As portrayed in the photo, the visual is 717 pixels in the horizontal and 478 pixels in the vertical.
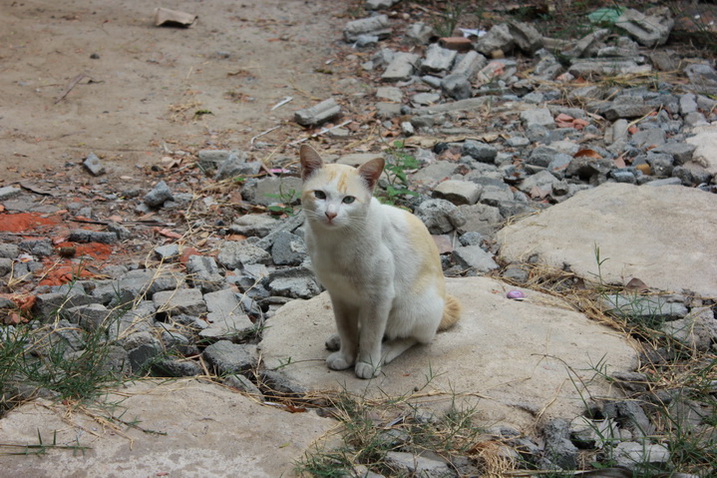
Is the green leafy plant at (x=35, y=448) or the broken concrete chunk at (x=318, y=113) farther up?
the green leafy plant at (x=35, y=448)

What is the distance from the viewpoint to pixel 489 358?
3441mm

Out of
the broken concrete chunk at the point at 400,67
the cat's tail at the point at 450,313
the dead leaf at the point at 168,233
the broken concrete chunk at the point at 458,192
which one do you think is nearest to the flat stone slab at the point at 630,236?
the broken concrete chunk at the point at 458,192

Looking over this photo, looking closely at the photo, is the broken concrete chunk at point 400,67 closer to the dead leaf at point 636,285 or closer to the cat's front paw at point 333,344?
the dead leaf at point 636,285

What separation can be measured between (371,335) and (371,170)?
2.66 ft

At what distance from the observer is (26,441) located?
2523 millimetres

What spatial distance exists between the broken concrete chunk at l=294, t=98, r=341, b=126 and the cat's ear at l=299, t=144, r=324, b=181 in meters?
3.88

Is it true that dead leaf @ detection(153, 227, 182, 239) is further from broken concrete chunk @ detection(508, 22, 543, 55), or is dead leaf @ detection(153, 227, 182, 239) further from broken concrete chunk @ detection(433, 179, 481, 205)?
broken concrete chunk @ detection(508, 22, 543, 55)

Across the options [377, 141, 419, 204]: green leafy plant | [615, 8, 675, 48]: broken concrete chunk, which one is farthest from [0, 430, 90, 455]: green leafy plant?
[615, 8, 675, 48]: broken concrete chunk

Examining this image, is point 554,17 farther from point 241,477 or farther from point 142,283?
point 241,477

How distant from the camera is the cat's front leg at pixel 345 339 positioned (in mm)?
3447

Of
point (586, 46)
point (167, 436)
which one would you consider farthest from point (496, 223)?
point (586, 46)

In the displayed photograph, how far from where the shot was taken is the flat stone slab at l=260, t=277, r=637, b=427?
313 cm

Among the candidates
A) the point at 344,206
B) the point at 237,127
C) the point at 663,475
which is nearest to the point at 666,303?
the point at 663,475

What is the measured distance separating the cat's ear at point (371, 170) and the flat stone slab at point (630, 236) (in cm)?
178
